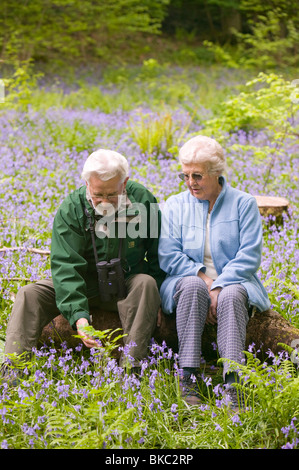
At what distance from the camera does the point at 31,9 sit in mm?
16766

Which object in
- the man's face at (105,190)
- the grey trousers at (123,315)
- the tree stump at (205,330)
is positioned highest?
the man's face at (105,190)

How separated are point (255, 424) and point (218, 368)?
2.51ft

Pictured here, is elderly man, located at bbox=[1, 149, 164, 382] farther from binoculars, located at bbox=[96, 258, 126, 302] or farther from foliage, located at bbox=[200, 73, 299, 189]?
foliage, located at bbox=[200, 73, 299, 189]

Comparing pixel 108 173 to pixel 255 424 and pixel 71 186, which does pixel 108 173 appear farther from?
pixel 71 186

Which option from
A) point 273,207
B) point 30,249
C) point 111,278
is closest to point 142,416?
point 111,278

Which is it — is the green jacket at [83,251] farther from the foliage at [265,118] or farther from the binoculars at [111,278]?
the foliage at [265,118]

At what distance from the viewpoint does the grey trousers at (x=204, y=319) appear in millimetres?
3189

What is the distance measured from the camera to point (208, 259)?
3662 mm

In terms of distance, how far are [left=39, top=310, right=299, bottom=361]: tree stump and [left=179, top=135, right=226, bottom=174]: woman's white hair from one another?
3.18ft

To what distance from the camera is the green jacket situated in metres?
3.31

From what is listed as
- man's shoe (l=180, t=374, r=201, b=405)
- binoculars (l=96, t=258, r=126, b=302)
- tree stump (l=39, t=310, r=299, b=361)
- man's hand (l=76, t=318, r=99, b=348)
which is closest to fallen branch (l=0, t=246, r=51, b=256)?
tree stump (l=39, t=310, r=299, b=361)

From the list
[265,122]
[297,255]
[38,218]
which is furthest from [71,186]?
[265,122]

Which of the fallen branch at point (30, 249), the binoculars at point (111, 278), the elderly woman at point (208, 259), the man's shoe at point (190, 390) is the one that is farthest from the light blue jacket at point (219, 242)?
the fallen branch at point (30, 249)

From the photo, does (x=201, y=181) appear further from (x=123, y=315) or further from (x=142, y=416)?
(x=142, y=416)
